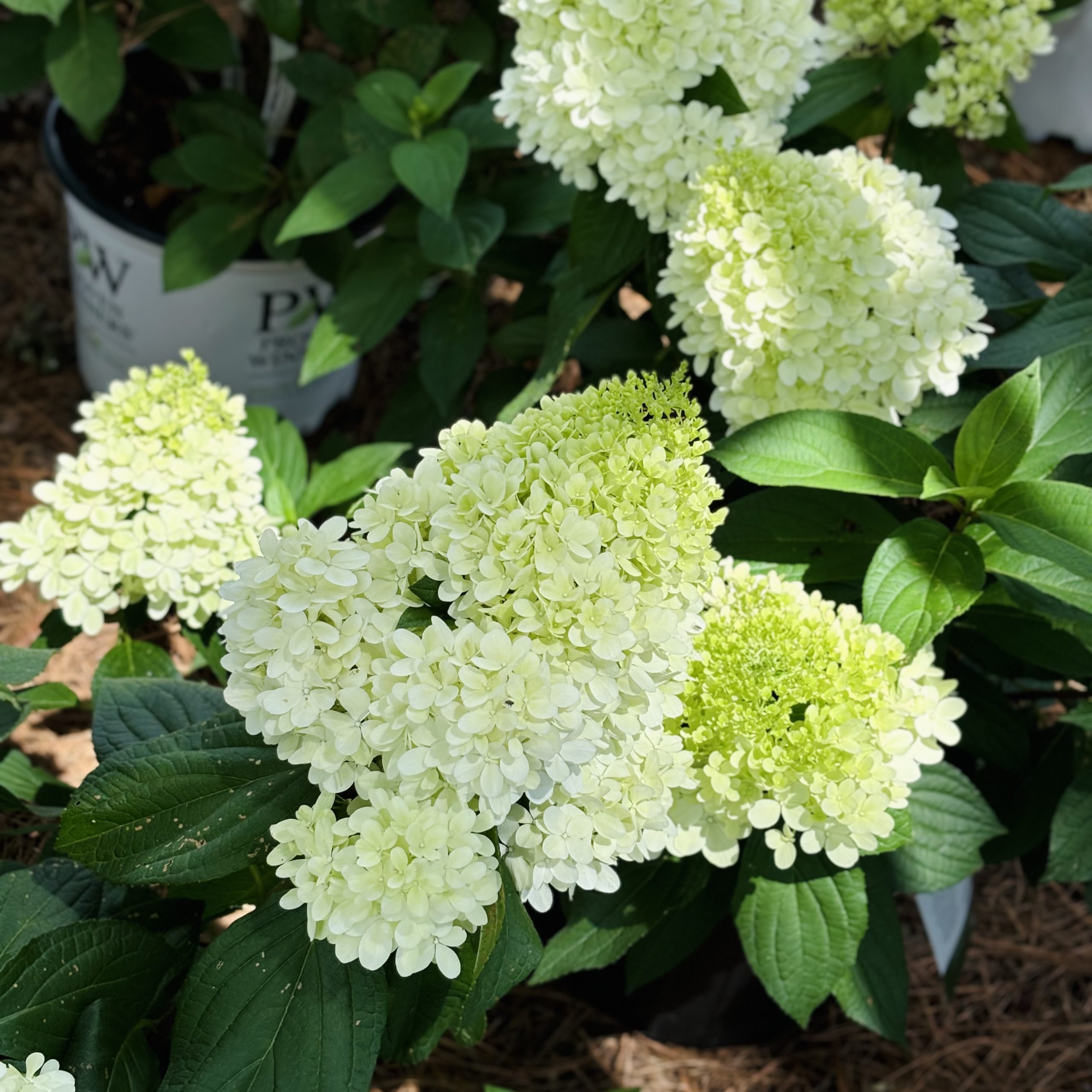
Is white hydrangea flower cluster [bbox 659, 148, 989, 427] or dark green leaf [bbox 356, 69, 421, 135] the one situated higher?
white hydrangea flower cluster [bbox 659, 148, 989, 427]

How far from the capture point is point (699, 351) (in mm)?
1313

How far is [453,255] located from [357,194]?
20 centimetres

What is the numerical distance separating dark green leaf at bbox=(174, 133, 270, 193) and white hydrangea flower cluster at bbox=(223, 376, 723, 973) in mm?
1491

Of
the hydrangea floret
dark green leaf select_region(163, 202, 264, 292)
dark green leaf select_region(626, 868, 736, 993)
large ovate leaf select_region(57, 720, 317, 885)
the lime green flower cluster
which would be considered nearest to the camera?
large ovate leaf select_region(57, 720, 317, 885)

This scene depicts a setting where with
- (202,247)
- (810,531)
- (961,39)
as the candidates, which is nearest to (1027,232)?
(961,39)

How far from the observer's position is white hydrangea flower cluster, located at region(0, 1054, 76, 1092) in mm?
836

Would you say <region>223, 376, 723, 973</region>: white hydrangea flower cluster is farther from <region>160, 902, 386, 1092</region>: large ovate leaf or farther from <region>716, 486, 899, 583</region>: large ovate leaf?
<region>716, 486, 899, 583</region>: large ovate leaf

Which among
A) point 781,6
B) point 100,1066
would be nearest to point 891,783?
point 100,1066

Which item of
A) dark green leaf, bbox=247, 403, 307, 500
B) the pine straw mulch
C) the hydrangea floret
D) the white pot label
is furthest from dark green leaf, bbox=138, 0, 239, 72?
the pine straw mulch

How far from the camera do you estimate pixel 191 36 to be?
227cm

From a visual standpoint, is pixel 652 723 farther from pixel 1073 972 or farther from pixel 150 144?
pixel 150 144

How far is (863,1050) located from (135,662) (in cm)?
132

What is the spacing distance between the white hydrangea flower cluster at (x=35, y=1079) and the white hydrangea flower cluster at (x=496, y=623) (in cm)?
21

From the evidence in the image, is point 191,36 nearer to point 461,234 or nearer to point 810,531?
point 461,234
